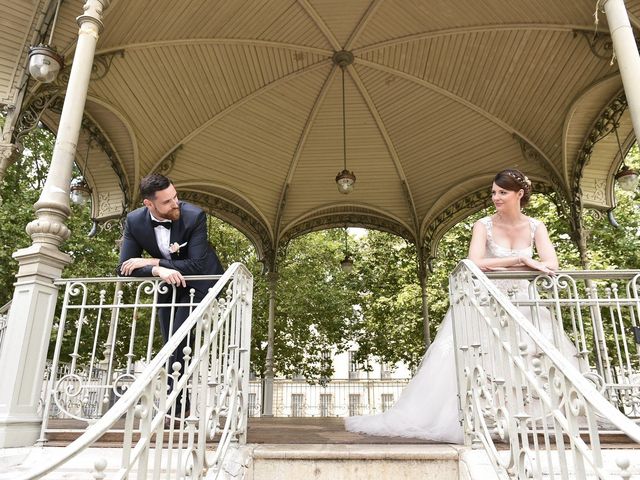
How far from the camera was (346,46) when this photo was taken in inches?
369

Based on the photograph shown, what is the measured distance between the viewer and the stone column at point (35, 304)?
3830mm

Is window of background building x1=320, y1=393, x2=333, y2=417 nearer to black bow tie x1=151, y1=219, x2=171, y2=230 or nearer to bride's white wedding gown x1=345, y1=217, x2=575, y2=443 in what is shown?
bride's white wedding gown x1=345, y1=217, x2=575, y2=443

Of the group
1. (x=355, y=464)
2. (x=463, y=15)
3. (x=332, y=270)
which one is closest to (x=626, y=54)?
(x=463, y=15)

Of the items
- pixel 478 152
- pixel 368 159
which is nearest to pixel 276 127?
pixel 368 159

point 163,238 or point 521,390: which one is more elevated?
point 163,238

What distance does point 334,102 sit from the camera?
10734mm

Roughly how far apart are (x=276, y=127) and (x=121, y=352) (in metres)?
12.0

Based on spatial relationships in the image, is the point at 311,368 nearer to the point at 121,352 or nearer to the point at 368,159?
the point at 121,352

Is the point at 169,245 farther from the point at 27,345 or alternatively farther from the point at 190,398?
the point at 190,398

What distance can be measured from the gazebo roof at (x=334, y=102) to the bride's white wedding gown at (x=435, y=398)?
4.84 m

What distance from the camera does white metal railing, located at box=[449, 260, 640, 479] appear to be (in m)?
2.01

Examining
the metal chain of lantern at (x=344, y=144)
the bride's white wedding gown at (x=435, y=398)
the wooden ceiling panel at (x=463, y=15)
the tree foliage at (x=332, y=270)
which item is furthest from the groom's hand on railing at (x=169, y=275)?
the tree foliage at (x=332, y=270)

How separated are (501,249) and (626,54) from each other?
Answer: 2.24m

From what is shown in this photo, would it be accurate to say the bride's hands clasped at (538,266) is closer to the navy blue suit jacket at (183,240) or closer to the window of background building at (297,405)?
the navy blue suit jacket at (183,240)
